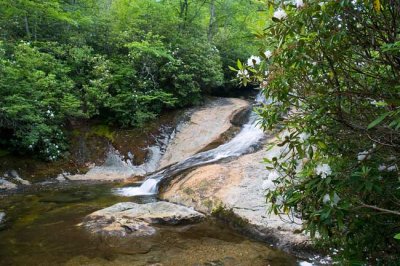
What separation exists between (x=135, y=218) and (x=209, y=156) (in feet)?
15.6

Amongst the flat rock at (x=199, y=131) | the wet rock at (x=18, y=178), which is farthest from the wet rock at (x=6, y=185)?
the flat rock at (x=199, y=131)

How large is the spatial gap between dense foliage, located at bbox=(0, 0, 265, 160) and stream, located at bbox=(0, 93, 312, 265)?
8.64ft

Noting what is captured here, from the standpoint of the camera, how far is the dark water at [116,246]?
500 centimetres

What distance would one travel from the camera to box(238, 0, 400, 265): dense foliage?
2.17 metres

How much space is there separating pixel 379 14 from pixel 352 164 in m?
1.03

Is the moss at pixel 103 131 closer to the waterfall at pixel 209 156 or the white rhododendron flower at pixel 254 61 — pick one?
the waterfall at pixel 209 156

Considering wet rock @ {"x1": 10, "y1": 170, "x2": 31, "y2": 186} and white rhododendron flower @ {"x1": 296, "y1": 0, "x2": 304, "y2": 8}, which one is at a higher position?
white rhododendron flower @ {"x1": 296, "y1": 0, "x2": 304, "y2": 8}

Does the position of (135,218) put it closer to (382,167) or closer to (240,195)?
(240,195)

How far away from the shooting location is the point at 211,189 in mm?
7918

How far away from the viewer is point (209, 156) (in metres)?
10.9

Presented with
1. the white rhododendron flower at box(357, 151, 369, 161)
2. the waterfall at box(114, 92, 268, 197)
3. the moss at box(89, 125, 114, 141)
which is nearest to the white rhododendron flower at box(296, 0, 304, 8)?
the white rhododendron flower at box(357, 151, 369, 161)

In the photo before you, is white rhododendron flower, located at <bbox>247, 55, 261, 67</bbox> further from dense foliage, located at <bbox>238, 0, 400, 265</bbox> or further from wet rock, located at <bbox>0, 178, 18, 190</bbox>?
wet rock, located at <bbox>0, 178, 18, 190</bbox>

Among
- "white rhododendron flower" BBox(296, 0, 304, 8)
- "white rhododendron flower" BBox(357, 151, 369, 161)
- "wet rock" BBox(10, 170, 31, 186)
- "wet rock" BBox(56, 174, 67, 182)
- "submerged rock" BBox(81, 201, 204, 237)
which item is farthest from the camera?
"wet rock" BBox(56, 174, 67, 182)

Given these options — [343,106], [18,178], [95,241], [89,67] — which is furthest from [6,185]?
[343,106]
